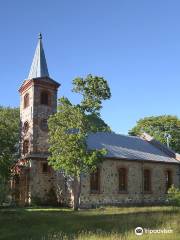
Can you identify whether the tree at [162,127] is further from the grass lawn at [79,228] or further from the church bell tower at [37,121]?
the grass lawn at [79,228]

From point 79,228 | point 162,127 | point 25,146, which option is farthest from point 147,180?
point 162,127

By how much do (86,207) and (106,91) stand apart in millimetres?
10495

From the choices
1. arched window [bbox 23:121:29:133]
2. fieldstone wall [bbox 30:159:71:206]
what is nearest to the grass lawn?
fieldstone wall [bbox 30:159:71:206]

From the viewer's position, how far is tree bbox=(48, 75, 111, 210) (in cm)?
2828

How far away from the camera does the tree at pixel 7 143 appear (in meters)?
29.9

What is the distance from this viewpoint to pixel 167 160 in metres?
39.4

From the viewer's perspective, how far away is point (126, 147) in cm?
3872

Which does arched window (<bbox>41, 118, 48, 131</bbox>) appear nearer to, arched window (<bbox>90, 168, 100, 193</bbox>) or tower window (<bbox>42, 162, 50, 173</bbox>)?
tower window (<bbox>42, 162, 50, 173</bbox>)

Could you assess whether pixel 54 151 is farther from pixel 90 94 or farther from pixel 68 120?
pixel 90 94

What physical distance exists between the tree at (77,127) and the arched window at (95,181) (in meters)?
4.10

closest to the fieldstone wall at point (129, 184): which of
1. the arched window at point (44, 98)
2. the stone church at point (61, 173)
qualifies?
the stone church at point (61, 173)

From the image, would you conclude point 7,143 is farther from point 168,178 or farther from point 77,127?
point 168,178

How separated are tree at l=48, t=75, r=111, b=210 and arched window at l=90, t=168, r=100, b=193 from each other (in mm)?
4098

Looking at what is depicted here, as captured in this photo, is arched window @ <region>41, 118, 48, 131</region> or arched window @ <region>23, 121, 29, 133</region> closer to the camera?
Result: arched window @ <region>41, 118, 48, 131</region>
